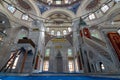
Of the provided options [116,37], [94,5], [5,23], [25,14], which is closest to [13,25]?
[5,23]

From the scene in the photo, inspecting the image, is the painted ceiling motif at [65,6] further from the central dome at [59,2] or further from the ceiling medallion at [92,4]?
the ceiling medallion at [92,4]

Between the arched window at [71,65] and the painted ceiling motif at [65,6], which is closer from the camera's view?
the arched window at [71,65]

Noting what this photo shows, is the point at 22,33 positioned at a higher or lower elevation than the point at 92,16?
lower

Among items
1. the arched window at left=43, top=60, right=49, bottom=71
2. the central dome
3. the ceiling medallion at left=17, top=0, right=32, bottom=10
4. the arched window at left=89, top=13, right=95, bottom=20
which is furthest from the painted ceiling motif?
the arched window at left=43, top=60, right=49, bottom=71

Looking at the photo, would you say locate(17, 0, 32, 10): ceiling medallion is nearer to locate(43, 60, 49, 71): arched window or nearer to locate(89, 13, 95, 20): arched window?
locate(43, 60, 49, 71): arched window

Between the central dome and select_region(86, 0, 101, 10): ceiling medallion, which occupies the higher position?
the central dome

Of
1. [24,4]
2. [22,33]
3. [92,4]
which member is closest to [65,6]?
[92,4]

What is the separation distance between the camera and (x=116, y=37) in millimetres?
3578

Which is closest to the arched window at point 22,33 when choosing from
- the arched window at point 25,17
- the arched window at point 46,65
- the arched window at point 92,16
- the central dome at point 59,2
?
the arched window at point 25,17

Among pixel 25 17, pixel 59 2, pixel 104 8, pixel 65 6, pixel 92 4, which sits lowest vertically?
pixel 25 17

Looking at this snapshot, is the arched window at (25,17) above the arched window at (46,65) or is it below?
above

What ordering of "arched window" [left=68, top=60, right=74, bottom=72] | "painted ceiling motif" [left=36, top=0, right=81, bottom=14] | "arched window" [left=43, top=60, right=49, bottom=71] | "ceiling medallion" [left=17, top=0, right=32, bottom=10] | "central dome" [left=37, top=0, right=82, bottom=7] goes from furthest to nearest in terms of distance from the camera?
"central dome" [left=37, top=0, right=82, bottom=7], "painted ceiling motif" [left=36, top=0, right=81, bottom=14], "arched window" [left=43, top=60, right=49, bottom=71], "arched window" [left=68, top=60, right=74, bottom=72], "ceiling medallion" [left=17, top=0, right=32, bottom=10]

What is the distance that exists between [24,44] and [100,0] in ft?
41.3

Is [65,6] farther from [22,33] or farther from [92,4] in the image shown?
[22,33]
